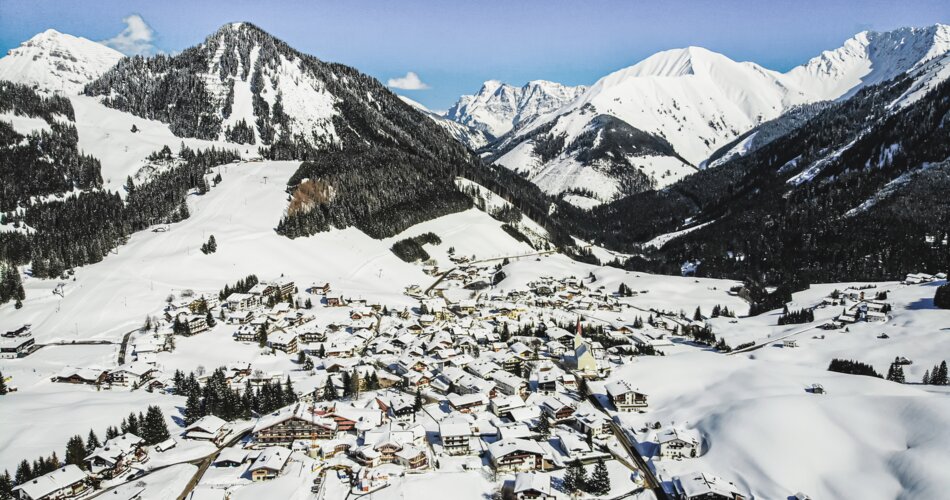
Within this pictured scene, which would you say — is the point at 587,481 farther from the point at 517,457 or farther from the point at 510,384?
the point at 510,384

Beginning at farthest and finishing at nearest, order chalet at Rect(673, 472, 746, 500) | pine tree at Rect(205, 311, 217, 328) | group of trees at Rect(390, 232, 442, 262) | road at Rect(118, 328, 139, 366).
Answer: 1. group of trees at Rect(390, 232, 442, 262)
2. pine tree at Rect(205, 311, 217, 328)
3. road at Rect(118, 328, 139, 366)
4. chalet at Rect(673, 472, 746, 500)

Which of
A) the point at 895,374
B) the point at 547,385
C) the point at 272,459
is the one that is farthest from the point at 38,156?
the point at 895,374

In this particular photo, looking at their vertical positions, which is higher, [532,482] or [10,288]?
[10,288]

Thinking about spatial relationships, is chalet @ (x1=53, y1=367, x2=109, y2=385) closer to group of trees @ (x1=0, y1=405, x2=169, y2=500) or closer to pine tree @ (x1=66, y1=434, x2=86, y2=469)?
group of trees @ (x1=0, y1=405, x2=169, y2=500)

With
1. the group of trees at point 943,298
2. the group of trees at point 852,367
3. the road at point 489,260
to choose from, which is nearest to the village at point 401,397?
the group of trees at point 943,298

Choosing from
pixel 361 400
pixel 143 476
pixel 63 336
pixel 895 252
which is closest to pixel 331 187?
pixel 63 336

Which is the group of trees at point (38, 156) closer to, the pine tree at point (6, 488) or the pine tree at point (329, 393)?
the pine tree at point (6, 488)

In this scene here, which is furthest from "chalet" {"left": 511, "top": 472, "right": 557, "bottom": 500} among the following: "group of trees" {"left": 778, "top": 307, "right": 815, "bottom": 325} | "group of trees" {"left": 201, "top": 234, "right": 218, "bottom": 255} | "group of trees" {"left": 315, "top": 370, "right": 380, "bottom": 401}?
"group of trees" {"left": 201, "top": 234, "right": 218, "bottom": 255}

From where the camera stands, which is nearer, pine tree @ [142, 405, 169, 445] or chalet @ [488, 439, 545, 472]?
chalet @ [488, 439, 545, 472]
